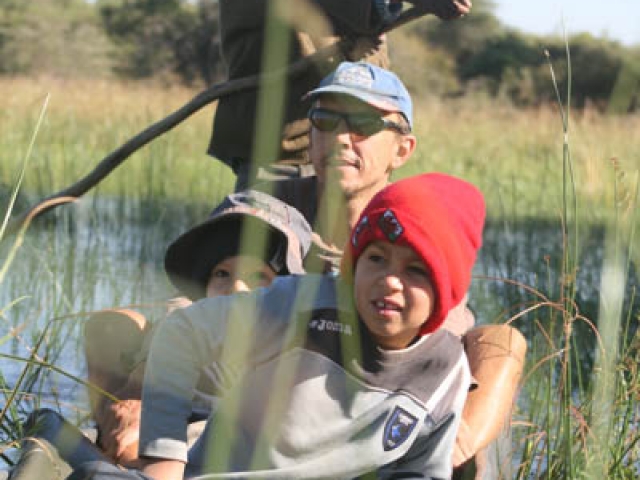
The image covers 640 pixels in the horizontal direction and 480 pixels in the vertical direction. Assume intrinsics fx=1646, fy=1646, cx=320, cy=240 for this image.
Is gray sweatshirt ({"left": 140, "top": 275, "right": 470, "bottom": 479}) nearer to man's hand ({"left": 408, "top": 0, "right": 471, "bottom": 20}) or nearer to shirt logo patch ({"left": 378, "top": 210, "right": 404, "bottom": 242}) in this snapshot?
shirt logo patch ({"left": 378, "top": 210, "right": 404, "bottom": 242})

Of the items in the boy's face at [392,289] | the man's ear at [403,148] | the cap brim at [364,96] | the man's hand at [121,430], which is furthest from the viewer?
the man's ear at [403,148]

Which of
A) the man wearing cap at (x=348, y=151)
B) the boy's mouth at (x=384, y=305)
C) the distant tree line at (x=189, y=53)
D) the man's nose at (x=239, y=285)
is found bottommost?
the boy's mouth at (x=384, y=305)

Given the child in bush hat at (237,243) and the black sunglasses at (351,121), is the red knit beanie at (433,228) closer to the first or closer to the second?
the child in bush hat at (237,243)

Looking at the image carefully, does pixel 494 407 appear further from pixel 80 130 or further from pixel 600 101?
pixel 600 101

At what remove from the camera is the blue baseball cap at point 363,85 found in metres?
4.30

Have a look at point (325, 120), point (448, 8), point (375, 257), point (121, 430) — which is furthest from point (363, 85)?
point (375, 257)

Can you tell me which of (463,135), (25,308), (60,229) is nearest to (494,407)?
(25,308)

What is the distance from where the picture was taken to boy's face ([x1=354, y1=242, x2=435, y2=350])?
9.96ft

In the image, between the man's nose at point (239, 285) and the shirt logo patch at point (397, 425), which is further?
the man's nose at point (239, 285)

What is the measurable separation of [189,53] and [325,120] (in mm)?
32970

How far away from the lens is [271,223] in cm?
390

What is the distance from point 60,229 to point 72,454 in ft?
18.6

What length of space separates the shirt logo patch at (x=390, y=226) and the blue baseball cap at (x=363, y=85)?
126cm

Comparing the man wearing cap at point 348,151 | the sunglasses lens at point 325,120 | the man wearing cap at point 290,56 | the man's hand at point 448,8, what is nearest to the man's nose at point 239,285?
the man wearing cap at point 348,151
